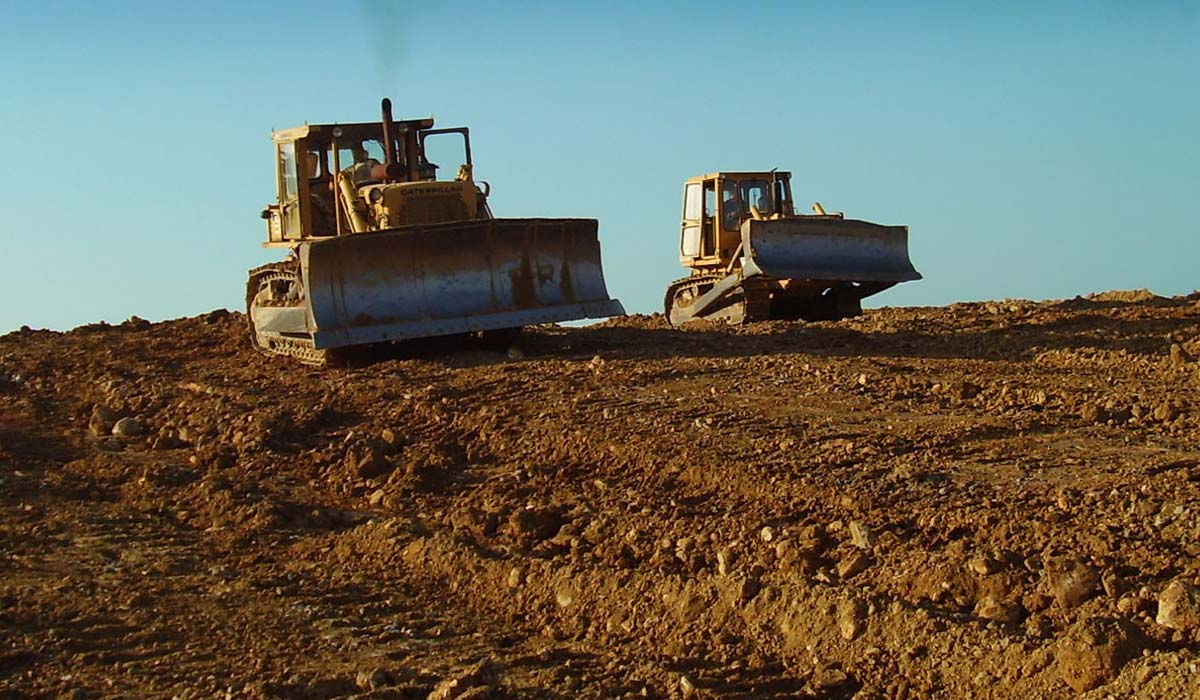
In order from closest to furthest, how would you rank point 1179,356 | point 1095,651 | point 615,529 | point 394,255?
point 1095,651 → point 615,529 → point 1179,356 → point 394,255

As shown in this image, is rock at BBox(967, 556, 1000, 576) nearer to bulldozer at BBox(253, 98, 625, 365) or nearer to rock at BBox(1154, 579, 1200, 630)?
rock at BBox(1154, 579, 1200, 630)

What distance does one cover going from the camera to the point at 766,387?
1198 cm

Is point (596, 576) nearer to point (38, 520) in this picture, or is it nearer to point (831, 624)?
point (831, 624)

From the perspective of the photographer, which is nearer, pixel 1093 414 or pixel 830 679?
pixel 830 679

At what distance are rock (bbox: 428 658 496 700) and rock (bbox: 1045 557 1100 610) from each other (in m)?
2.35

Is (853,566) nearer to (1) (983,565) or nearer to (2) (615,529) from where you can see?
(1) (983,565)

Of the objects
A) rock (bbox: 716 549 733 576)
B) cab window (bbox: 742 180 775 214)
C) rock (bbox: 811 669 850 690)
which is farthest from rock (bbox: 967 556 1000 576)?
cab window (bbox: 742 180 775 214)

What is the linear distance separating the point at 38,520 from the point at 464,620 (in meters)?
3.39

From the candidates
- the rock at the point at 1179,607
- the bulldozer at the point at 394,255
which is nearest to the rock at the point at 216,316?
the bulldozer at the point at 394,255

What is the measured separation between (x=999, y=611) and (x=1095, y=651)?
78cm

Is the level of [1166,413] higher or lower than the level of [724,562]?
higher

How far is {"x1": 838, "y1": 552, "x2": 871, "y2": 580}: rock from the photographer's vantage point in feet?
24.7

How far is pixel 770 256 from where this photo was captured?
793 inches

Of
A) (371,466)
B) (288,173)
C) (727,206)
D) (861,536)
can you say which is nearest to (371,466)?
(371,466)
